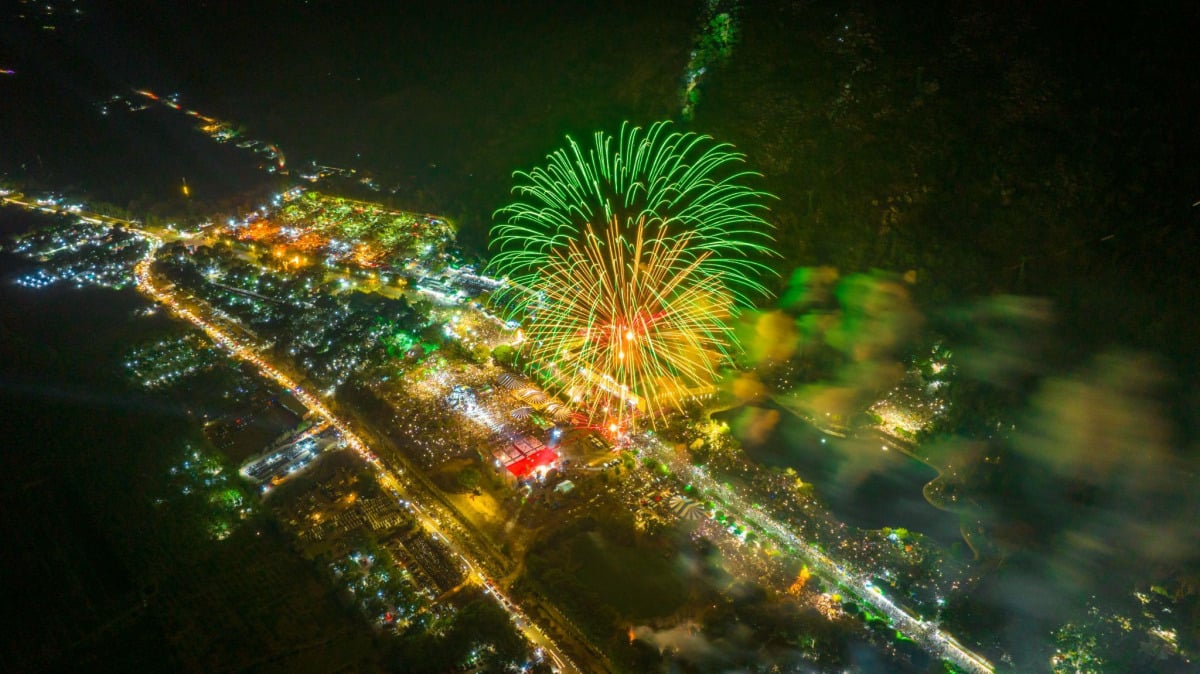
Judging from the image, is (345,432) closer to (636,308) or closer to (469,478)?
(469,478)

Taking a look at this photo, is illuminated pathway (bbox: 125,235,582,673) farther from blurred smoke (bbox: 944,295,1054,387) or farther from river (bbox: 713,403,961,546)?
blurred smoke (bbox: 944,295,1054,387)

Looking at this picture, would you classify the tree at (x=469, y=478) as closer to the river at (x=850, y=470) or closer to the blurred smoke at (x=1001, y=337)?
the river at (x=850, y=470)

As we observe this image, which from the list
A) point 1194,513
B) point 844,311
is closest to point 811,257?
point 844,311

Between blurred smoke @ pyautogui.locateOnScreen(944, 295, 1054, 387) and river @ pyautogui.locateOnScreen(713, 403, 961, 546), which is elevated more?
blurred smoke @ pyautogui.locateOnScreen(944, 295, 1054, 387)

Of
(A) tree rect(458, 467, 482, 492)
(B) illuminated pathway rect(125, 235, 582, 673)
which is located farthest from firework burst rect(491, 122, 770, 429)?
(B) illuminated pathway rect(125, 235, 582, 673)

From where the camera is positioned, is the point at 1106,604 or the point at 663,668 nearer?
the point at 663,668

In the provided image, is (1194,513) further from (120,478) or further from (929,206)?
(120,478)

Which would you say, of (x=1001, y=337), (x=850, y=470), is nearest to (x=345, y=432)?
(x=850, y=470)
